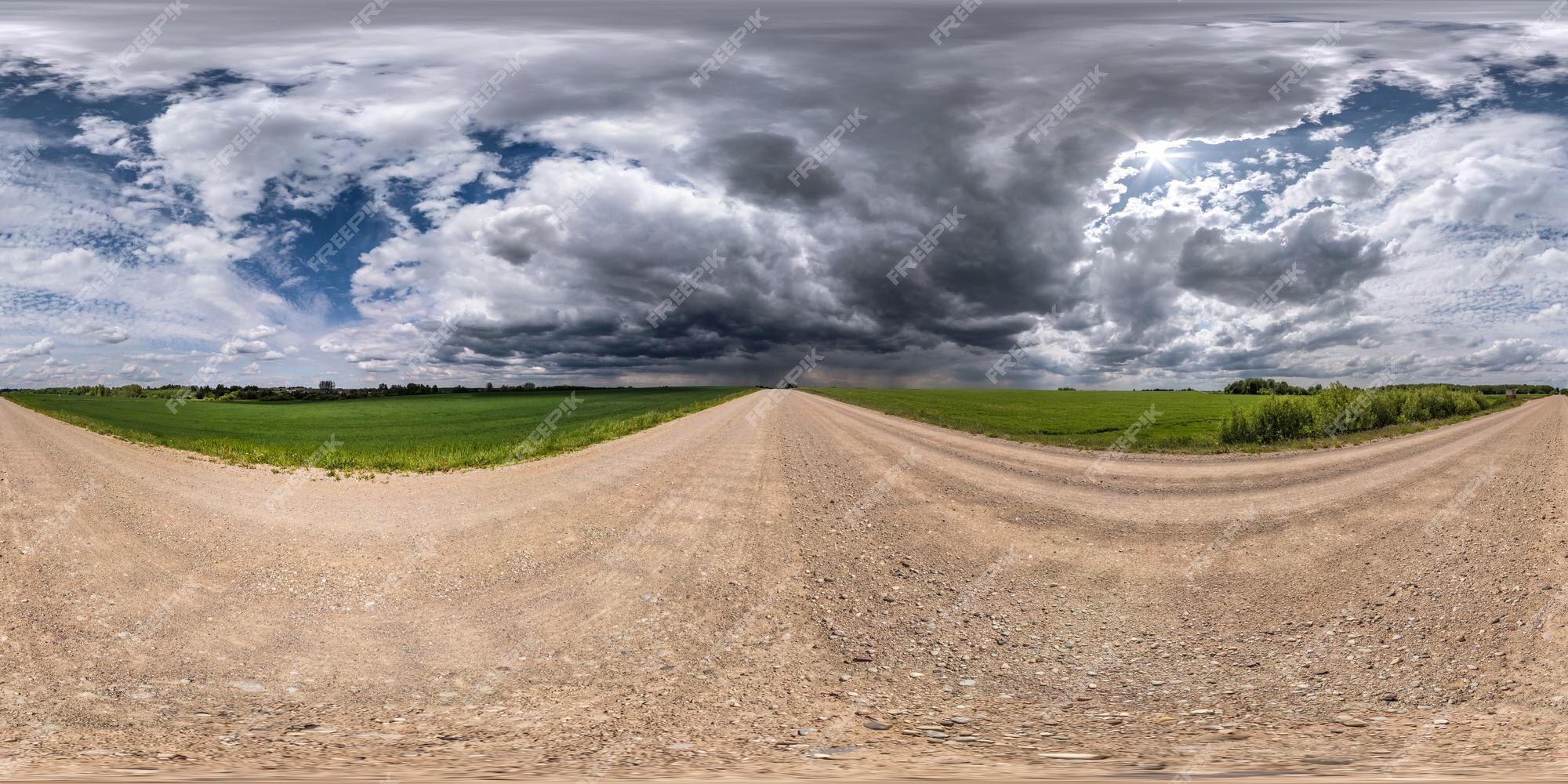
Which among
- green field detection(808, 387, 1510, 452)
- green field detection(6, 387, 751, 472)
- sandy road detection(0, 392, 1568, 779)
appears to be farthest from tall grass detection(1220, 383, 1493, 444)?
green field detection(6, 387, 751, 472)

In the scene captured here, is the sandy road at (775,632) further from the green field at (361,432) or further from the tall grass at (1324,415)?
the tall grass at (1324,415)

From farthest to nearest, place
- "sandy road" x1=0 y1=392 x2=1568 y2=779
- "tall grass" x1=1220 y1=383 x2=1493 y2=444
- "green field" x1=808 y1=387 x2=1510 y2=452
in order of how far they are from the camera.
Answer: "tall grass" x1=1220 y1=383 x2=1493 y2=444 < "green field" x1=808 y1=387 x2=1510 y2=452 < "sandy road" x1=0 y1=392 x2=1568 y2=779

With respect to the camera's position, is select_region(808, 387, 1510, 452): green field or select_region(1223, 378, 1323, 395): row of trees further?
select_region(1223, 378, 1323, 395): row of trees

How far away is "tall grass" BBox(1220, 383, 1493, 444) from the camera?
31203 mm

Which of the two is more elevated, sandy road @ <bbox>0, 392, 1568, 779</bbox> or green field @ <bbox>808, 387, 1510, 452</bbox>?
sandy road @ <bbox>0, 392, 1568, 779</bbox>

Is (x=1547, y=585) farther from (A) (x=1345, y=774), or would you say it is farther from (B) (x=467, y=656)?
(B) (x=467, y=656)

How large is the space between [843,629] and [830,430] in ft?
83.2

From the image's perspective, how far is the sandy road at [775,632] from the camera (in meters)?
4.75

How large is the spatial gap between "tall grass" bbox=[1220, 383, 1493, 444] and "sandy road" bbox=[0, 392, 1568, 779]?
18556mm

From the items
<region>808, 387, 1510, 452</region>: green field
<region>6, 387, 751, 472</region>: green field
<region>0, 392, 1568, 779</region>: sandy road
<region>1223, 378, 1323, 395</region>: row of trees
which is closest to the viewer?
<region>0, 392, 1568, 779</region>: sandy road

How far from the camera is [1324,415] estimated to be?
34.1m

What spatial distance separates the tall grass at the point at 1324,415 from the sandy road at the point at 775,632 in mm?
18556

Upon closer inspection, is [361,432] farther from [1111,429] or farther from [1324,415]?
[1324,415]

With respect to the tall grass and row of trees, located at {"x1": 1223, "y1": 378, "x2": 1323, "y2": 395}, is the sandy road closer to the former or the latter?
the tall grass
